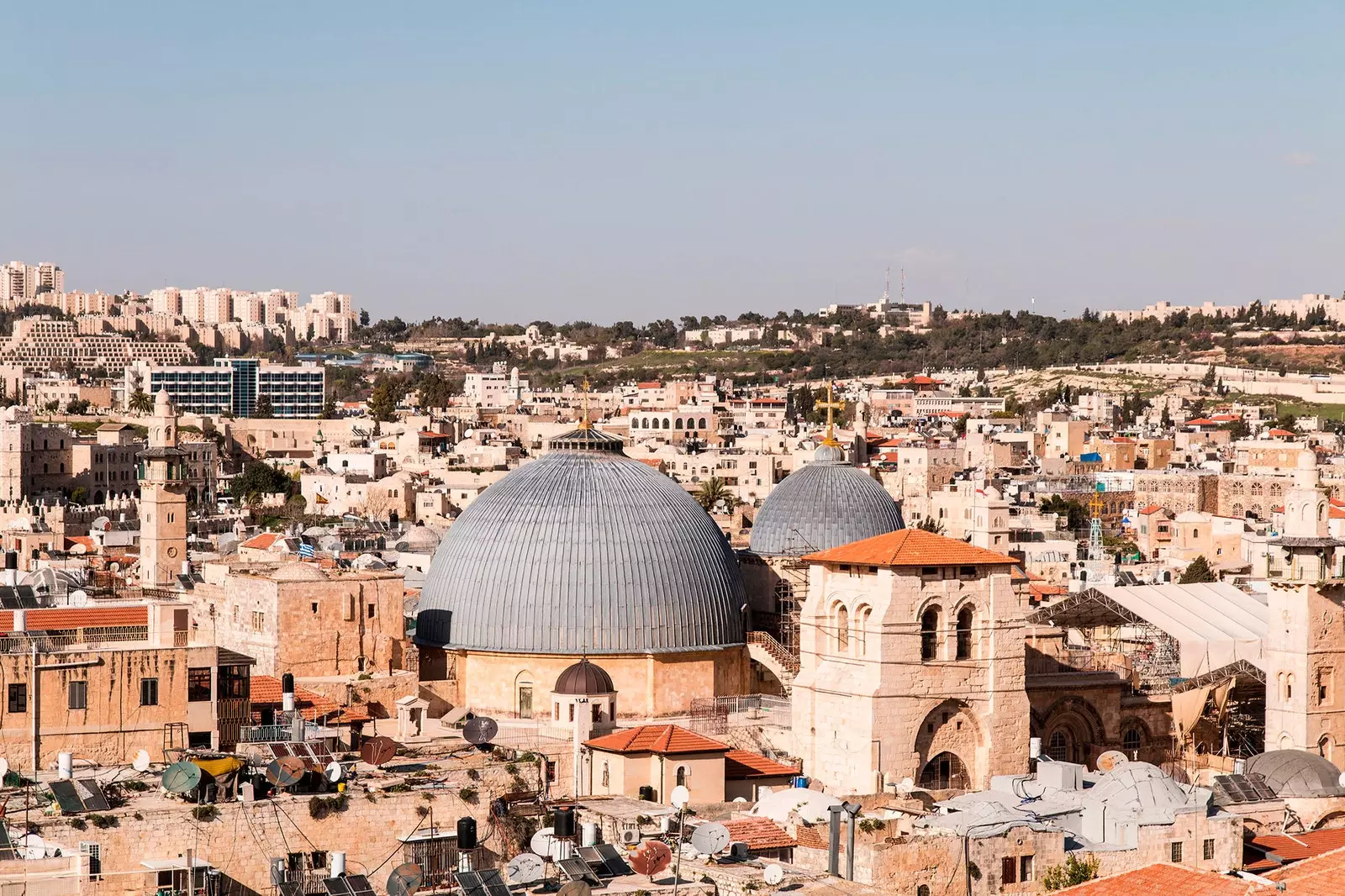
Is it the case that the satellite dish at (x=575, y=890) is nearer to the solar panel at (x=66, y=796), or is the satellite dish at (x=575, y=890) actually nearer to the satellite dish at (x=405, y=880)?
the satellite dish at (x=405, y=880)

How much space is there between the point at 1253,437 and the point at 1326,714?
3780 inches

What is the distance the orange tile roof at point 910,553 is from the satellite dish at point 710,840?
850cm

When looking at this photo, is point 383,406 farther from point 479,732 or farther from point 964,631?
point 479,732

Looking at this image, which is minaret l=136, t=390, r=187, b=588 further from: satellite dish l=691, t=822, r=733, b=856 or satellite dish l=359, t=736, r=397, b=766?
satellite dish l=691, t=822, r=733, b=856

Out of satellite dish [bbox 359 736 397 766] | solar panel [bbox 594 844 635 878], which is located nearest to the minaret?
satellite dish [bbox 359 736 397 766]

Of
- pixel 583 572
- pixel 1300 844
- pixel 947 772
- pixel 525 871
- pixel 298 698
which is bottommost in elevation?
pixel 947 772

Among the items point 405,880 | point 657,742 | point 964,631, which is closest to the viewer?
point 405,880

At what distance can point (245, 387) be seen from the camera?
546 feet

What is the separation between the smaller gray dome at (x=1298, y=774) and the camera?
87.4 ft

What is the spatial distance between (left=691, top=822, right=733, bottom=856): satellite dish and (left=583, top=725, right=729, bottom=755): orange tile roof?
7.12 m

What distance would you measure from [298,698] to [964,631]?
27.4ft

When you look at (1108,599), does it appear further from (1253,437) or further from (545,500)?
(1253,437)

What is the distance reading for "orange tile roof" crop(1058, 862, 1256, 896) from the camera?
18.7m

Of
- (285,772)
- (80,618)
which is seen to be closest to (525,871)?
(285,772)
